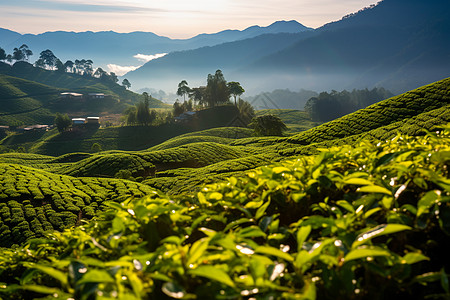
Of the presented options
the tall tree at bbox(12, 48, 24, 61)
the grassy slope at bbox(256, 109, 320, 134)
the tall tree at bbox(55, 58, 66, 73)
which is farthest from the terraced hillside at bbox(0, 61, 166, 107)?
the grassy slope at bbox(256, 109, 320, 134)

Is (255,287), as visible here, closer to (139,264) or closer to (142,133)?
(139,264)

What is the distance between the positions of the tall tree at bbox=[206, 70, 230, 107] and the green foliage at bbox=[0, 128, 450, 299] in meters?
89.3

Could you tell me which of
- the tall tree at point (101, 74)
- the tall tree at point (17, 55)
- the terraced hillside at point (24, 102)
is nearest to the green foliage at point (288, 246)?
the terraced hillside at point (24, 102)

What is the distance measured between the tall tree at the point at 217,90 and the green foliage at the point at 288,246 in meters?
89.3

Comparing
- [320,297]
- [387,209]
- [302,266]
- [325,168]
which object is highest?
[325,168]

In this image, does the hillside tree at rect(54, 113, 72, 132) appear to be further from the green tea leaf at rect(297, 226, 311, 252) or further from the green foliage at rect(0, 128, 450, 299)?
the green tea leaf at rect(297, 226, 311, 252)

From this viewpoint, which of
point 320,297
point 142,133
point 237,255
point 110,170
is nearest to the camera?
point 320,297

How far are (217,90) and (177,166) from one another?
67171mm

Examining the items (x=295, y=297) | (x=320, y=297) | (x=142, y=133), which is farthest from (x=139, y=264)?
(x=142, y=133)

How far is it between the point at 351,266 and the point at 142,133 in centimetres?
7967

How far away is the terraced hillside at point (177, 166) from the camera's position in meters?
15.3

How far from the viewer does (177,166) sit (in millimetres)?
25453

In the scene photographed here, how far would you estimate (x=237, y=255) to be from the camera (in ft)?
4.51

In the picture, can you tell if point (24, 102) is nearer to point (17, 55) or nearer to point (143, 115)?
point (143, 115)
